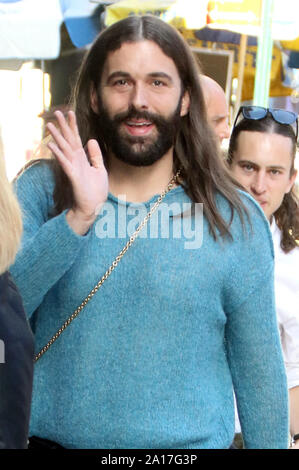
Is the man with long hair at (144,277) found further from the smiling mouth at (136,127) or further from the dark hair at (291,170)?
the dark hair at (291,170)

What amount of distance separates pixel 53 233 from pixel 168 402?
0.58 meters

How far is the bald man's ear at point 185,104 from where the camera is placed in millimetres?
2584

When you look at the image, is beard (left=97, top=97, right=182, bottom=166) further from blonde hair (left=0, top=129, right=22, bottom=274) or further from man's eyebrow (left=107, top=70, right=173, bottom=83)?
blonde hair (left=0, top=129, right=22, bottom=274)

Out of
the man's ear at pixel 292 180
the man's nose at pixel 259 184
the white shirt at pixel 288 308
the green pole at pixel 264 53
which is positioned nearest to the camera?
the white shirt at pixel 288 308

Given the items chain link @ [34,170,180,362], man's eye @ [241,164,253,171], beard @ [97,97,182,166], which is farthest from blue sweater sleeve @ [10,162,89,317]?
man's eye @ [241,164,253,171]

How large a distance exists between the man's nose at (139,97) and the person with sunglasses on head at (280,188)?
3.54 ft

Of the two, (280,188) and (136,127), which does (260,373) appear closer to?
(136,127)

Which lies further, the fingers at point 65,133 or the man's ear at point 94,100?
the man's ear at point 94,100

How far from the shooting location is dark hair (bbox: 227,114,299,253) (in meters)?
3.55

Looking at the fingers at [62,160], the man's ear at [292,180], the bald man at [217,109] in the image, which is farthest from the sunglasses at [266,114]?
the fingers at [62,160]

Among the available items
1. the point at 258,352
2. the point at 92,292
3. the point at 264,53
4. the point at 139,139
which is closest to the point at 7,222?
the point at 92,292

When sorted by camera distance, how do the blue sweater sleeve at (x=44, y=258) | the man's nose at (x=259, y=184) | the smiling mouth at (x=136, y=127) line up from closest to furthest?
the blue sweater sleeve at (x=44, y=258) → the smiling mouth at (x=136, y=127) → the man's nose at (x=259, y=184)

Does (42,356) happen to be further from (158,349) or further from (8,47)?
(8,47)

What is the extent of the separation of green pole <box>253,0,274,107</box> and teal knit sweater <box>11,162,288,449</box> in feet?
15.6
